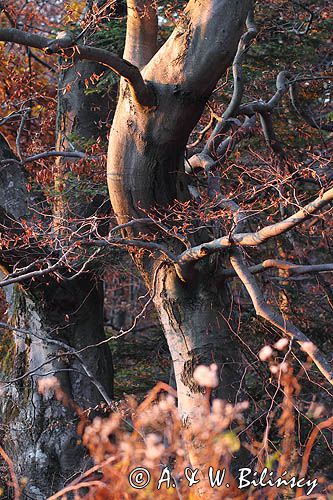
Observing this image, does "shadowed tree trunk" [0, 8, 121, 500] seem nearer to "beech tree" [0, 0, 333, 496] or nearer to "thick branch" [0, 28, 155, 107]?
"beech tree" [0, 0, 333, 496]

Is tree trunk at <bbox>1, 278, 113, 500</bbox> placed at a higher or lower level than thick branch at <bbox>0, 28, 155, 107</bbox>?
lower

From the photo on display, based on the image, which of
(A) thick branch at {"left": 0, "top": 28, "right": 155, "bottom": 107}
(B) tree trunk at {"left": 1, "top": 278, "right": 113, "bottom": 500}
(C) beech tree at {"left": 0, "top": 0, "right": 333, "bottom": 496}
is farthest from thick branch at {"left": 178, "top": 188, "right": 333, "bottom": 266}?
(B) tree trunk at {"left": 1, "top": 278, "right": 113, "bottom": 500}

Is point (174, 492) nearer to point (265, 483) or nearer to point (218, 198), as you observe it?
point (265, 483)

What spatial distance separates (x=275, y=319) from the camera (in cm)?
532

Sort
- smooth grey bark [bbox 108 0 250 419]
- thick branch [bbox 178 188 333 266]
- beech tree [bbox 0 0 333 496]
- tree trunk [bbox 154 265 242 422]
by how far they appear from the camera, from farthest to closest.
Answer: tree trunk [bbox 154 265 242 422], smooth grey bark [bbox 108 0 250 419], beech tree [bbox 0 0 333 496], thick branch [bbox 178 188 333 266]

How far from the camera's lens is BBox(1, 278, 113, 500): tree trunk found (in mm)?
7871

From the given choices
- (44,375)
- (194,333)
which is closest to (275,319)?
(194,333)

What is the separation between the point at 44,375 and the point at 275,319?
320 cm

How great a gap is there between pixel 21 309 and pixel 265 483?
184 inches

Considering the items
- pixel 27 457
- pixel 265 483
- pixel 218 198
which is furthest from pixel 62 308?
pixel 265 483

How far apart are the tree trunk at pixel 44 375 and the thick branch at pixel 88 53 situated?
287cm

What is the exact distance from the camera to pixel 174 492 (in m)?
3.83

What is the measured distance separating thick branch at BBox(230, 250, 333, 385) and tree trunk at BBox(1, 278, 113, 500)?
8.74ft

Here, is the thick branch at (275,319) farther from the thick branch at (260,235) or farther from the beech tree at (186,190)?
the thick branch at (260,235)
